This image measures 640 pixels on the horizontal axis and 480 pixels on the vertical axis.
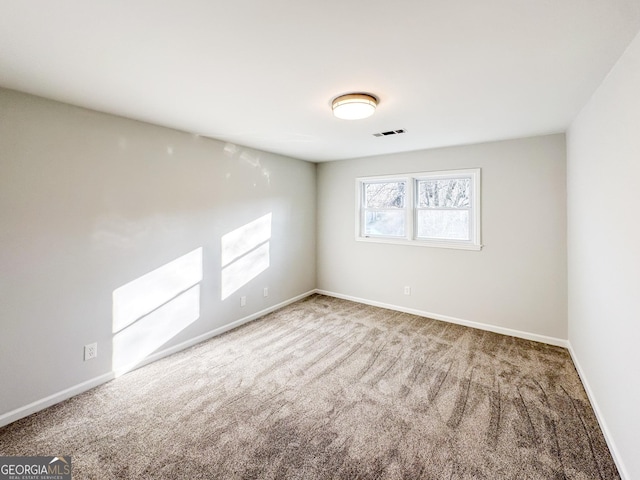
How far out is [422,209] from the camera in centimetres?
423

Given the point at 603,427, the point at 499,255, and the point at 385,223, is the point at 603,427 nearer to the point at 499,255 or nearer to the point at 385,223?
the point at 499,255

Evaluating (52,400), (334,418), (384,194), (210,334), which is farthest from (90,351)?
(384,194)

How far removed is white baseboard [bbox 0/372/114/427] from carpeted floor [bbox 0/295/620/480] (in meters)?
0.06

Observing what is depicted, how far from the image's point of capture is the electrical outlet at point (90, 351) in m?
2.44

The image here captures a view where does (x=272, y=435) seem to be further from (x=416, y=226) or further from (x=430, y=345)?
(x=416, y=226)

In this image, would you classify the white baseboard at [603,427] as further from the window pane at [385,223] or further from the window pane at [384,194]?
the window pane at [384,194]

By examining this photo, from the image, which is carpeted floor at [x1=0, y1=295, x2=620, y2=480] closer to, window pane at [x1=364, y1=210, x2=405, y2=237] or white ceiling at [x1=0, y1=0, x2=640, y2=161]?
window pane at [x1=364, y1=210, x2=405, y2=237]

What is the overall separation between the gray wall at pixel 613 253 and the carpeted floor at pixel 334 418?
271mm

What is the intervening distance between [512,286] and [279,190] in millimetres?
3430

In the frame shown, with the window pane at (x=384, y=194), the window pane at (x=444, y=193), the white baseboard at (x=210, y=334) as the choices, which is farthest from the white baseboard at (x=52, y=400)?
the window pane at (x=444, y=193)

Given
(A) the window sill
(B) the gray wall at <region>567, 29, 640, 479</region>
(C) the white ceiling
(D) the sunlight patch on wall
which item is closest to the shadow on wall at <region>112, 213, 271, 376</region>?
(D) the sunlight patch on wall

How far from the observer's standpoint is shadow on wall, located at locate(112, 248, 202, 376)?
105 inches

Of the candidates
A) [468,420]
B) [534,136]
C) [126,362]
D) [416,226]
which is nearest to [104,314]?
[126,362]

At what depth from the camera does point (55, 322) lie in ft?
7.45
